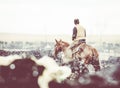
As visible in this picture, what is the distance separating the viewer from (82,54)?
1.40 meters

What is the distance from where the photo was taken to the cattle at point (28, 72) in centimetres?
142

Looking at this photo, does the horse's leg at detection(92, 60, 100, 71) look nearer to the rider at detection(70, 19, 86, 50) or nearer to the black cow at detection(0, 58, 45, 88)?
the rider at detection(70, 19, 86, 50)

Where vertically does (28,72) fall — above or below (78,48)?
below

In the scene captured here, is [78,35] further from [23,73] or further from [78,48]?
[23,73]

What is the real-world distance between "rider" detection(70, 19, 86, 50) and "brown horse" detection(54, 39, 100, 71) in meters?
0.02

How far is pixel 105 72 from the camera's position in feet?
4.57

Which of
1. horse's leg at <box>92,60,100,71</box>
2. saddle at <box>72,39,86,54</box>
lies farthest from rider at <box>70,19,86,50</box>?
horse's leg at <box>92,60,100,71</box>

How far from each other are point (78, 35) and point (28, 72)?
0.31m

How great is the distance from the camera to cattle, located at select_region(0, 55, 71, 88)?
142 centimetres

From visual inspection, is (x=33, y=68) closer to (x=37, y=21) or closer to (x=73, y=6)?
(x=37, y=21)

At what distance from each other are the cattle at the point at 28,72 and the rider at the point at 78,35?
16 cm

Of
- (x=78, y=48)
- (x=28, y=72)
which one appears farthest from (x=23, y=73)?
(x=78, y=48)

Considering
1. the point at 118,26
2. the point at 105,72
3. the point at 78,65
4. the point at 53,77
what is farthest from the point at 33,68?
the point at 118,26

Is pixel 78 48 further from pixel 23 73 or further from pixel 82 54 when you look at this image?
pixel 23 73
